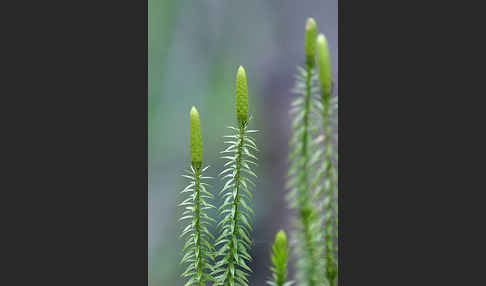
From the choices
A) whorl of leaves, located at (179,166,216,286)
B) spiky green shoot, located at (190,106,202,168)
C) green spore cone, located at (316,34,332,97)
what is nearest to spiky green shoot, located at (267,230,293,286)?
whorl of leaves, located at (179,166,216,286)

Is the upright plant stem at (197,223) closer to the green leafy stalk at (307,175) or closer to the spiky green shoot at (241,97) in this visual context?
the spiky green shoot at (241,97)

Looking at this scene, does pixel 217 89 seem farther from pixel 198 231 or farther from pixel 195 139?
pixel 198 231

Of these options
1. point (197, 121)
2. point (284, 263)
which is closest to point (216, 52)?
point (197, 121)

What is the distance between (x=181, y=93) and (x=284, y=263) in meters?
0.94

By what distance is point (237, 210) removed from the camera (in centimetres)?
231

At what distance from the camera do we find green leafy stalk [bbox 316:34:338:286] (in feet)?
6.84

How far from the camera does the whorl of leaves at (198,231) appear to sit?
2.32 metres

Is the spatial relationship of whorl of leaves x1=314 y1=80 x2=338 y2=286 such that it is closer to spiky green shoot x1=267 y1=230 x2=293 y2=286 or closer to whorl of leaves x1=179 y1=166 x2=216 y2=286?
spiky green shoot x1=267 y1=230 x2=293 y2=286

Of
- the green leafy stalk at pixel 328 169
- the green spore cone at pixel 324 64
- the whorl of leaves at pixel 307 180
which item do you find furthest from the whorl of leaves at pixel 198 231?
the green spore cone at pixel 324 64

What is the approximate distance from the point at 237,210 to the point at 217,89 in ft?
1.87

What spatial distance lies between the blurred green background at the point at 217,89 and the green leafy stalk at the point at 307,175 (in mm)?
129

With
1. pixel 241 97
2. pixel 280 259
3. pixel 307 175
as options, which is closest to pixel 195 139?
pixel 241 97

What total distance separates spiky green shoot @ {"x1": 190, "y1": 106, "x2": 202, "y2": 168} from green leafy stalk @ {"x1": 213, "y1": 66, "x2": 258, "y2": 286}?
4.7 inches

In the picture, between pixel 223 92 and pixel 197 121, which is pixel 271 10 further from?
pixel 197 121
